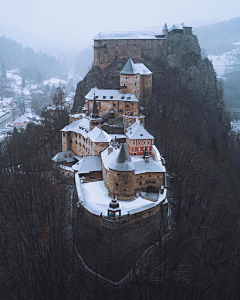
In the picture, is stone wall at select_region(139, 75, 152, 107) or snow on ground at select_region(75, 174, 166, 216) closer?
snow on ground at select_region(75, 174, 166, 216)

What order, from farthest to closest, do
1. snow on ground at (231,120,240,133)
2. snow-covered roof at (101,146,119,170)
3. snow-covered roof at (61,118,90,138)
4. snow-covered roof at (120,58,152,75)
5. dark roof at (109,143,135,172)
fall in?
snow on ground at (231,120,240,133)
snow-covered roof at (120,58,152,75)
snow-covered roof at (61,118,90,138)
snow-covered roof at (101,146,119,170)
dark roof at (109,143,135,172)

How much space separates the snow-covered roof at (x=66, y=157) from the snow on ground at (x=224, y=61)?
375 ft

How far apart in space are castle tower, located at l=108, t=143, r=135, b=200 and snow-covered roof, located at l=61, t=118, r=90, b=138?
40.9 feet

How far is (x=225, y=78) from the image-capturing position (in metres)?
134

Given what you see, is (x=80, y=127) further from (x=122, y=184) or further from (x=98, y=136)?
(x=122, y=184)

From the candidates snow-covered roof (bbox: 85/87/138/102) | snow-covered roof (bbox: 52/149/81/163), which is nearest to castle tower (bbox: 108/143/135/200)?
snow-covered roof (bbox: 52/149/81/163)

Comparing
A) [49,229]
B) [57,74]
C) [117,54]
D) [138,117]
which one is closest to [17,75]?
[57,74]

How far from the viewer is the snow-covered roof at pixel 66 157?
40.6 metres

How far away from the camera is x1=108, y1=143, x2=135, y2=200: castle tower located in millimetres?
28089

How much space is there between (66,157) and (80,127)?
4.49m

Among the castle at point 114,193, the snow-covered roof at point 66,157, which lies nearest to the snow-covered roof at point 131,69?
the castle at point 114,193

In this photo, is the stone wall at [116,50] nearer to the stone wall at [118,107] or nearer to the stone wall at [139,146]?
the stone wall at [118,107]

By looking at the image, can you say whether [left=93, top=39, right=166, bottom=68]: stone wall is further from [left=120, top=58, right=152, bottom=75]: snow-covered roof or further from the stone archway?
the stone archway

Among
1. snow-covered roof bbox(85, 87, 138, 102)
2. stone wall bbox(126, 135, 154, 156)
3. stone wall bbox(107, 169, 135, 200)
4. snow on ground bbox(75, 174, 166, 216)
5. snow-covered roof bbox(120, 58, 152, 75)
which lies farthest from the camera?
snow-covered roof bbox(120, 58, 152, 75)
